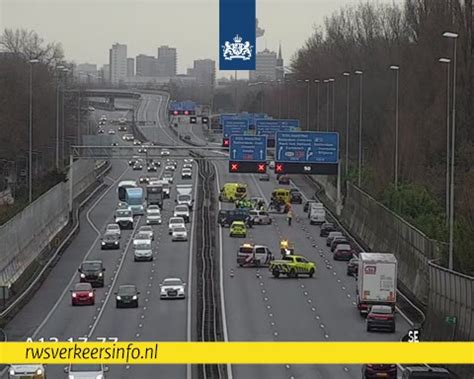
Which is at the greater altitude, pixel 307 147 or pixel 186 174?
pixel 307 147

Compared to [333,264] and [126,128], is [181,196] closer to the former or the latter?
[333,264]

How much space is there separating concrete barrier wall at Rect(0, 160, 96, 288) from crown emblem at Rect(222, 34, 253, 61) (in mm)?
22487

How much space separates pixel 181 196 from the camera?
296 feet

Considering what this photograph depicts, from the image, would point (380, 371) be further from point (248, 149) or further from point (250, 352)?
point (248, 149)

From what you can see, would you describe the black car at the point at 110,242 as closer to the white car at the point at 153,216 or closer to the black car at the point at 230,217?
the black car at the point at 230,217

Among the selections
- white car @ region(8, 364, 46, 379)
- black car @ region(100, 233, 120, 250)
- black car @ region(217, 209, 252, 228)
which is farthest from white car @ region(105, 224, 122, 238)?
white car @ region(8, 364, 46, 379)

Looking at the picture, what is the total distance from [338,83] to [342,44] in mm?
9646

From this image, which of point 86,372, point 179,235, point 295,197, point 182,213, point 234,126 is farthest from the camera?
point 295,197

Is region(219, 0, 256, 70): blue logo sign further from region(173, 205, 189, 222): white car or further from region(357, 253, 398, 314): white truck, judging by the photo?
region(173, 205, 189, 222): white car

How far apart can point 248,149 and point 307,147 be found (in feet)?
11.0

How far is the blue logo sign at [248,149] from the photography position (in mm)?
72750

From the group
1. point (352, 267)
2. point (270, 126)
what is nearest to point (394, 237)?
point (352, 267)

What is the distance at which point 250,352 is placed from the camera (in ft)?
29.8

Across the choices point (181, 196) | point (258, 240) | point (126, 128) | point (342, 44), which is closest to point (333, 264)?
point (258, 240)
